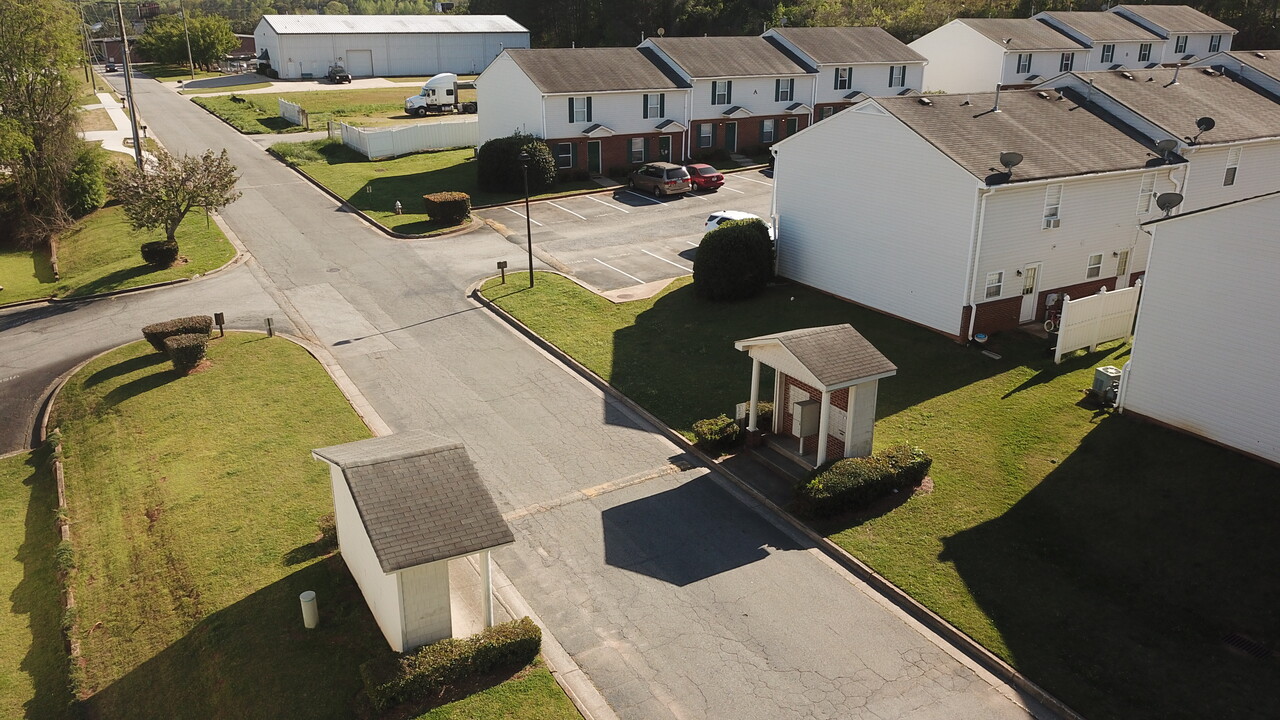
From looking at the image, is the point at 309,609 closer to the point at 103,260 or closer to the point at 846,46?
the point at 103,260

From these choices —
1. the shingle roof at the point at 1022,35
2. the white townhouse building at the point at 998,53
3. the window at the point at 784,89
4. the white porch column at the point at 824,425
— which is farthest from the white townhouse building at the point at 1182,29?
the white porch column at the point at 824,425

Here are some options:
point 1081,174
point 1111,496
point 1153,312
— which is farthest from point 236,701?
point 1081,174

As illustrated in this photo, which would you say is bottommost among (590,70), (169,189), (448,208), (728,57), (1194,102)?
(448,208)

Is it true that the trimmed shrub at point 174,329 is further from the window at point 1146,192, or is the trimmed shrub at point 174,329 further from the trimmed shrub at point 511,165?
→ the window at point 1146,192

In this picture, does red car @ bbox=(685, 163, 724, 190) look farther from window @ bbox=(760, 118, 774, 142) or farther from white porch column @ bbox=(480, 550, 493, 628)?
white porch column @ bbox=(480, 550, 493, 628)

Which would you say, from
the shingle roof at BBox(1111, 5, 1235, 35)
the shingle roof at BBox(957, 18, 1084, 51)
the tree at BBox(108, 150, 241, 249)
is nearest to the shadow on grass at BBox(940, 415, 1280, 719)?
the tree at BBox(108, 150, 241, 249)

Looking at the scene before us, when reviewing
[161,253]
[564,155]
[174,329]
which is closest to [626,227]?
[564,155]
